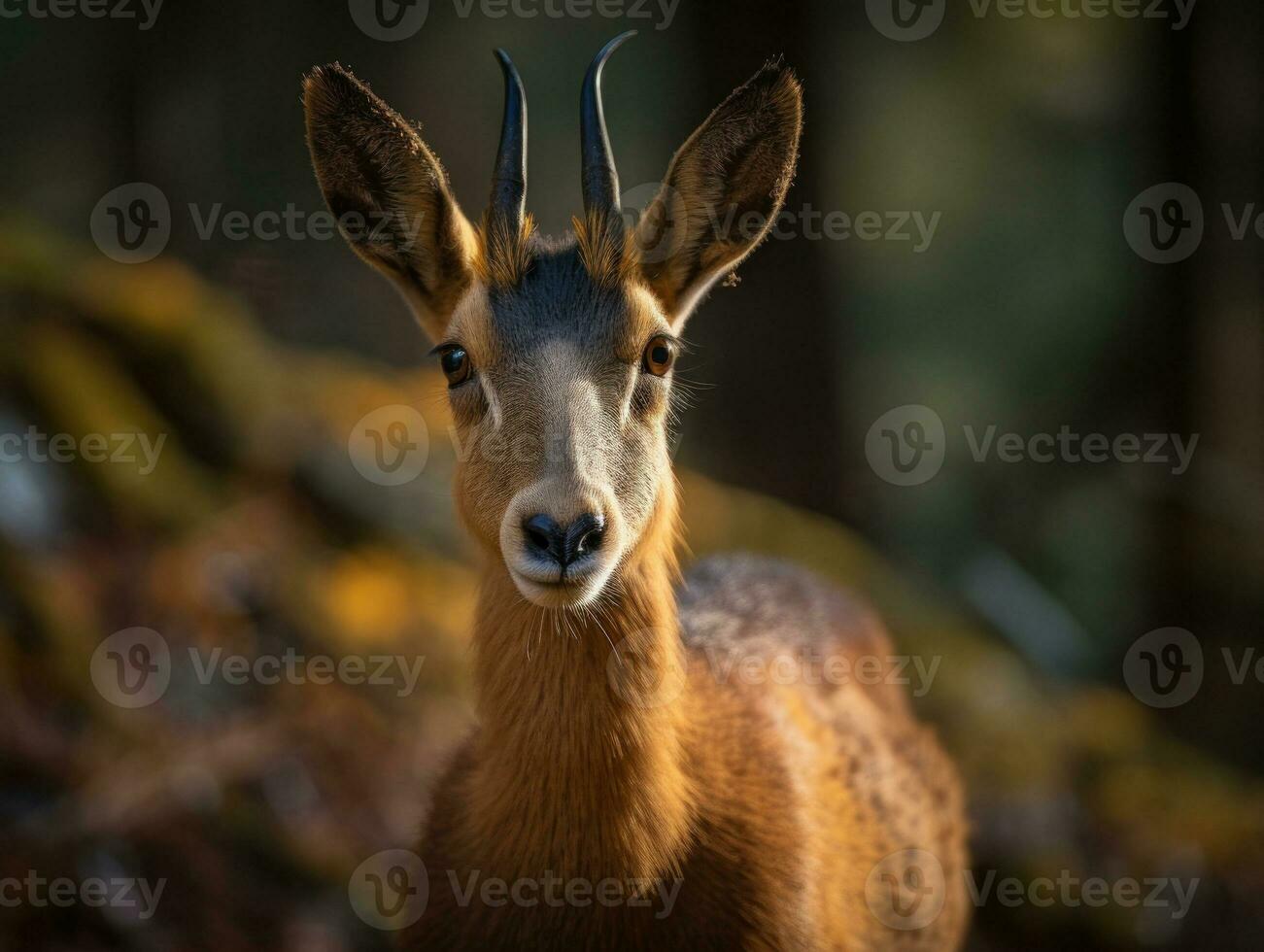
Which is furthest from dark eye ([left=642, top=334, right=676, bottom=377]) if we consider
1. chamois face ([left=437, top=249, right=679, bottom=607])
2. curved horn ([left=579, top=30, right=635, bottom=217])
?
curved horn ([left=579, top=30, right=635, bottom=217])

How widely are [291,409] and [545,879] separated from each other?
5.62m

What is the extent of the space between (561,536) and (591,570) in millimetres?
190

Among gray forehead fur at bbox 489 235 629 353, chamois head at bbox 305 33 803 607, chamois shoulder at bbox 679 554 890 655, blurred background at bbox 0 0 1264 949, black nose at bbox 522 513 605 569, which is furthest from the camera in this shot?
blurred background at bbox 0 0 1264 949

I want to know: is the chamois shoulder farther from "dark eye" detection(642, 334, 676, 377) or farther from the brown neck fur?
"dark eye" detection(642, 334, 676, 377)

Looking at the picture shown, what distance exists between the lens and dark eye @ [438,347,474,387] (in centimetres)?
461

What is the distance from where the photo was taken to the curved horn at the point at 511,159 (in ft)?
15.0

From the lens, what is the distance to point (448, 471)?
9.79 metres

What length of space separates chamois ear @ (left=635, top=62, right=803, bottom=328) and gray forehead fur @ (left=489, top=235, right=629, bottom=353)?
0.32 meters

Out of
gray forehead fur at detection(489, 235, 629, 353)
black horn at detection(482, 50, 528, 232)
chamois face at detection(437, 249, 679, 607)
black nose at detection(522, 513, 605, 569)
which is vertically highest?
black horn at detection(482, 50, 528, 232)

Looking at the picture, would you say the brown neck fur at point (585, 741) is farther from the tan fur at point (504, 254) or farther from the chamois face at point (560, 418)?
the tan fur at point (504, 254)

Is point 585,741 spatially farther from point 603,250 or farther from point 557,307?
point 603,250

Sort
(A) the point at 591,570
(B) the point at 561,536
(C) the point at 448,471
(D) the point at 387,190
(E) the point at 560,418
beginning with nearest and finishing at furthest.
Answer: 1. (B) the point at 561,536
2. (A) the point at 591,570
3. (E) the point at 560,418
4. (D) the point at 387,190
5. (C) the point at 448,471

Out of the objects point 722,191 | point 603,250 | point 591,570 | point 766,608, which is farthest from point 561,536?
point 766,608

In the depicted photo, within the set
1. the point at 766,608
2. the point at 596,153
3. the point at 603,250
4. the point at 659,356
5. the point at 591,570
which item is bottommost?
the point at 766,608
